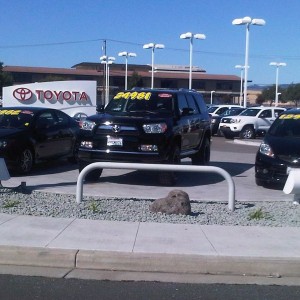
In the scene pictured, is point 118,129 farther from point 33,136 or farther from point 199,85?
point 199,85

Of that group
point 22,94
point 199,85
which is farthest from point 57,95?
point 199,85

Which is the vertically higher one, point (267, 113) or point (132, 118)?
point (132, 118)

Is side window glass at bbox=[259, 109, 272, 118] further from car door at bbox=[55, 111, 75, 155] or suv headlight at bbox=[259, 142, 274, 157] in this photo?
suv headlight at bbox=[259, 142, 274, 157]

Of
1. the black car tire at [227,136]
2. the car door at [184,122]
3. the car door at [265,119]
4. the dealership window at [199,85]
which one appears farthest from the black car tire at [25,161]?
the dealership window at [199,85]

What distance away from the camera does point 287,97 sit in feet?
231

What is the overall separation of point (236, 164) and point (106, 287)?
10.8 meters

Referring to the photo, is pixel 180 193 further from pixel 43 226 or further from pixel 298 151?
pixel 298 151

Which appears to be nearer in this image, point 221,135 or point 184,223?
point 184,223

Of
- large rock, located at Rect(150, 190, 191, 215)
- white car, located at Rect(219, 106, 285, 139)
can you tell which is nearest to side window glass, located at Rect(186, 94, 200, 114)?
large rock, located at Rect(150, 190, 191, 215)

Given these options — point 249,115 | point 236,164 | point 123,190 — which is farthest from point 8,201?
point 249,115

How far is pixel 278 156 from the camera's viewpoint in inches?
462

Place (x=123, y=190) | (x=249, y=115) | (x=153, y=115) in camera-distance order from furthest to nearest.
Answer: (x=249, y=115) → (x=153, y=115) → (x=123, y=190)

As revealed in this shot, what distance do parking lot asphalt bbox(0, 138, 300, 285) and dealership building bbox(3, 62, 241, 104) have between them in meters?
51.2

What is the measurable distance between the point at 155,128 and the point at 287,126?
125 inches
